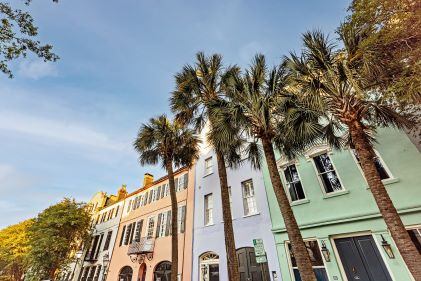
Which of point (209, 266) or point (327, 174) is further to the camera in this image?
point (209, 266)

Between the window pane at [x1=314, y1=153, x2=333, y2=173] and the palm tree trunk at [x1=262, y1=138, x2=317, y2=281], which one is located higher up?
the window pane at [x1=314, y1=153, x2=333, y2=173]

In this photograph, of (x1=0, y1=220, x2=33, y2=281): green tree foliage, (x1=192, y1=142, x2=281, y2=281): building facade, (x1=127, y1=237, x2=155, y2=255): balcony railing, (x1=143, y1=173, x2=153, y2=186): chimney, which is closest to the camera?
(x1=192, y1=142, x2=281, y2=281): building facade

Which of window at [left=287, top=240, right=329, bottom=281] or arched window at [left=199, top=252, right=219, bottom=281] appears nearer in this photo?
window at [left=287, top=240, right=329, bottom=281]

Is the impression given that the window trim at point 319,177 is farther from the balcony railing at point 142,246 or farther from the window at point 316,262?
the balcony railing at point 142,246

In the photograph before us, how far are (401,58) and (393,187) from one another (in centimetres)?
492

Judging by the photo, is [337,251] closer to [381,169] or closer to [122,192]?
[381,169]

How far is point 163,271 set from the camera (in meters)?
16.4

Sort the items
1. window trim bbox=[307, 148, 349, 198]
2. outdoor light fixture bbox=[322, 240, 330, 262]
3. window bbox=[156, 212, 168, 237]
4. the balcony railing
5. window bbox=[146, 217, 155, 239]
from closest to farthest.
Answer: outdoor light fixture bbox=[322, 240, 330, 262] → window trim bbox=[307, 148, 349, 198] → the balcony railing → window bbox=[156, 212, 168, 237] → window bbox=[146, 217, 155, 239]

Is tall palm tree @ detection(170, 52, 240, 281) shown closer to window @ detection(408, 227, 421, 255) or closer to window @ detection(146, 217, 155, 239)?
window @ detection(408, 227, 421, 255)

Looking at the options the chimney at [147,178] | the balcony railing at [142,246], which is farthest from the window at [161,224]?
the chimney at [147,178]

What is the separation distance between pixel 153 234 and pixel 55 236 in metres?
12.9

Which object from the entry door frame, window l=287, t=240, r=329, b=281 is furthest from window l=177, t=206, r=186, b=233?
the entry door frame

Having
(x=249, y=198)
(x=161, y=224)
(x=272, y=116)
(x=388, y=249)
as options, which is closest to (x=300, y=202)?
(x=249, y=198)

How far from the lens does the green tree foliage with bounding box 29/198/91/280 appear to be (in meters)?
22.3
